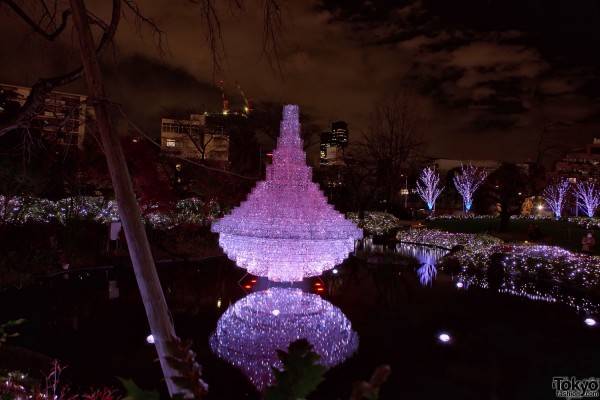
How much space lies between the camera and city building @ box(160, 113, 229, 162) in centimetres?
2883

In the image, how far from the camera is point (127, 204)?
7.92 ft

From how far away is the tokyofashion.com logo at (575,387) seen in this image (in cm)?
523

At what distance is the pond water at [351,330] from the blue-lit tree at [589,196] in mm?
27017

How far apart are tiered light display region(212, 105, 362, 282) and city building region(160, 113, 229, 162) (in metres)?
20.2

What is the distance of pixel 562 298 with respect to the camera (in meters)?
10.3

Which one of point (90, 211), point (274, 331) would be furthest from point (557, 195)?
point (274, 331)

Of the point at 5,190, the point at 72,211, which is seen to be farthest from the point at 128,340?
the point at 72,211

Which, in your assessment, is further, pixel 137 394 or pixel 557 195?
pixel 557 195

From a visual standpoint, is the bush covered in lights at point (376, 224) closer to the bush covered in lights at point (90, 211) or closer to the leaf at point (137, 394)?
the bush covered in lights at point (90, 211)

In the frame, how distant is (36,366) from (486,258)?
12.3 metres

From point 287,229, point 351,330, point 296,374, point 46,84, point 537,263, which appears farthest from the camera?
point 537,263

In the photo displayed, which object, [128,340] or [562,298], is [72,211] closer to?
[128,340]

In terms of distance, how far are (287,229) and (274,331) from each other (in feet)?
5.64

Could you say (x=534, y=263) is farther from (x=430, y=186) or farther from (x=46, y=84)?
(x=430, y=186)
